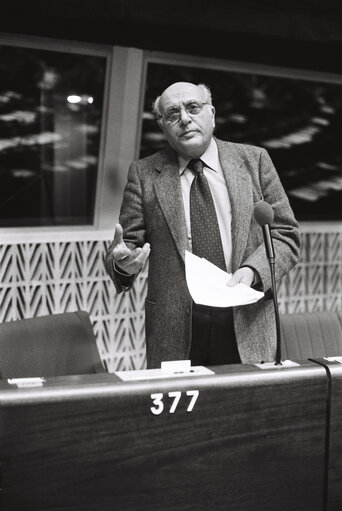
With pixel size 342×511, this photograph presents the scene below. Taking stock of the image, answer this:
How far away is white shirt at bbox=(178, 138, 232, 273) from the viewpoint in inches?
92.0

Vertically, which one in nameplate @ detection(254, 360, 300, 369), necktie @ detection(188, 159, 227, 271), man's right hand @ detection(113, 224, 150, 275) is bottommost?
nameplate @ detection(254, 360, 300, 369)

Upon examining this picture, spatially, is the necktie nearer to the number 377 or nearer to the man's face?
the man's face

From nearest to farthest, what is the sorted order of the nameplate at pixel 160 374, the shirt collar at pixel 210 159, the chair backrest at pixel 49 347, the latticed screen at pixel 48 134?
the nameplate at pixel 160 374
the shirt collar at pixel 210 159
the chair backrest at pixel 49 347
the latticed screen at pixel 48 134

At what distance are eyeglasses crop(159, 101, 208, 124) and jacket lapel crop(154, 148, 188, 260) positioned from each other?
0.56ft

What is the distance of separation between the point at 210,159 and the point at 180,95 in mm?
251

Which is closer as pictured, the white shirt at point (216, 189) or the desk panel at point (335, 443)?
the desk panel at point (335, 443)

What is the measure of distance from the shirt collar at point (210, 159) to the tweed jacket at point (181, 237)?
0.02m

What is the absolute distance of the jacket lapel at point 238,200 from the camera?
2.29 metres

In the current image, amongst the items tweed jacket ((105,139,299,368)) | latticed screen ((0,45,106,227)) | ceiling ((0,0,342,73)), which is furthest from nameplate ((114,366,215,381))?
latticed screen ((0,45,106,227))

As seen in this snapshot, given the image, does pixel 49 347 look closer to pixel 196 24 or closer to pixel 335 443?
pixel 335 443

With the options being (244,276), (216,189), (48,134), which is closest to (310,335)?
(216,189)

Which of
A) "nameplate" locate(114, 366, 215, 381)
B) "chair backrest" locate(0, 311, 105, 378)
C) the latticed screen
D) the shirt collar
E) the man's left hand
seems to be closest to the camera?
"nameplate" locate(114, 366, 215, 381)

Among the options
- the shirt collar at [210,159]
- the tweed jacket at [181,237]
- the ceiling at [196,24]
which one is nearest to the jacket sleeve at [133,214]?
the tweed jacket at [181,237]

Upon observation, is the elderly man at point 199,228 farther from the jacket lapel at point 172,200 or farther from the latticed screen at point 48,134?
the latticed screen at point 48,134
